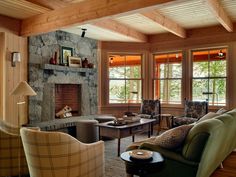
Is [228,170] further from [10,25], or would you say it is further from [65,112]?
[10,25]

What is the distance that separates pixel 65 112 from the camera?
6.04m

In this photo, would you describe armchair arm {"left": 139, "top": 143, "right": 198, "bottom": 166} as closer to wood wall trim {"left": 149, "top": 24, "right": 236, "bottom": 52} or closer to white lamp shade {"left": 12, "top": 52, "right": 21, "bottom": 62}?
white lamp shade {"left": 12, "top": 52, "right": 21, "bottom": 62}

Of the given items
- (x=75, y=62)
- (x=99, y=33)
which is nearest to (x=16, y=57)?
(x=75, y=62)

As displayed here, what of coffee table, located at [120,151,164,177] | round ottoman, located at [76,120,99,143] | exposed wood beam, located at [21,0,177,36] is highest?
exposed wood beam, located at [21,0,177,36]

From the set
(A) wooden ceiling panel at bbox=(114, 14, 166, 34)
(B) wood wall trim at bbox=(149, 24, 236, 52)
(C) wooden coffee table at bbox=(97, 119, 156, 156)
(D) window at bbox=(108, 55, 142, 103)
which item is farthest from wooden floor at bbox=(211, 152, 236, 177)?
(D) window at bbox=(108, 55, 142, 103)

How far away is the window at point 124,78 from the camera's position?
7.18m

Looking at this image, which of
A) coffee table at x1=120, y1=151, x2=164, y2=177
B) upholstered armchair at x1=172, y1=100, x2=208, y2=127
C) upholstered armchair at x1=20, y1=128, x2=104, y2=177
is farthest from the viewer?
upholstered armchair at x1=172, y1=100, x2=208, y2=127

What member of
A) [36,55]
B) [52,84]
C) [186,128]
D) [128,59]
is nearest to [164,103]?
[128,59]

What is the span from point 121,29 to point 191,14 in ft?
5.55

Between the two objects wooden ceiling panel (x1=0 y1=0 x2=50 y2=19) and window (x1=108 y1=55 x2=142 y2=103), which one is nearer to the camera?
wooden ceiling panel (x1=0 y1=0 x2=50 y2=19)

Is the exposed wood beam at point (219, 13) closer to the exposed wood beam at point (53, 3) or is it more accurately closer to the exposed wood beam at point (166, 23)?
the exposed wood beam at point (166, 23)

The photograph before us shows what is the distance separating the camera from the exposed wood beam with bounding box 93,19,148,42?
17.0 feet

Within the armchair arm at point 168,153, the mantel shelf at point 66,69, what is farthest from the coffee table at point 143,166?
the mantel shelf at point 66,69

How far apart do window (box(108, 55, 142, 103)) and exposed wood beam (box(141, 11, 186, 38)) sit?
155cm
